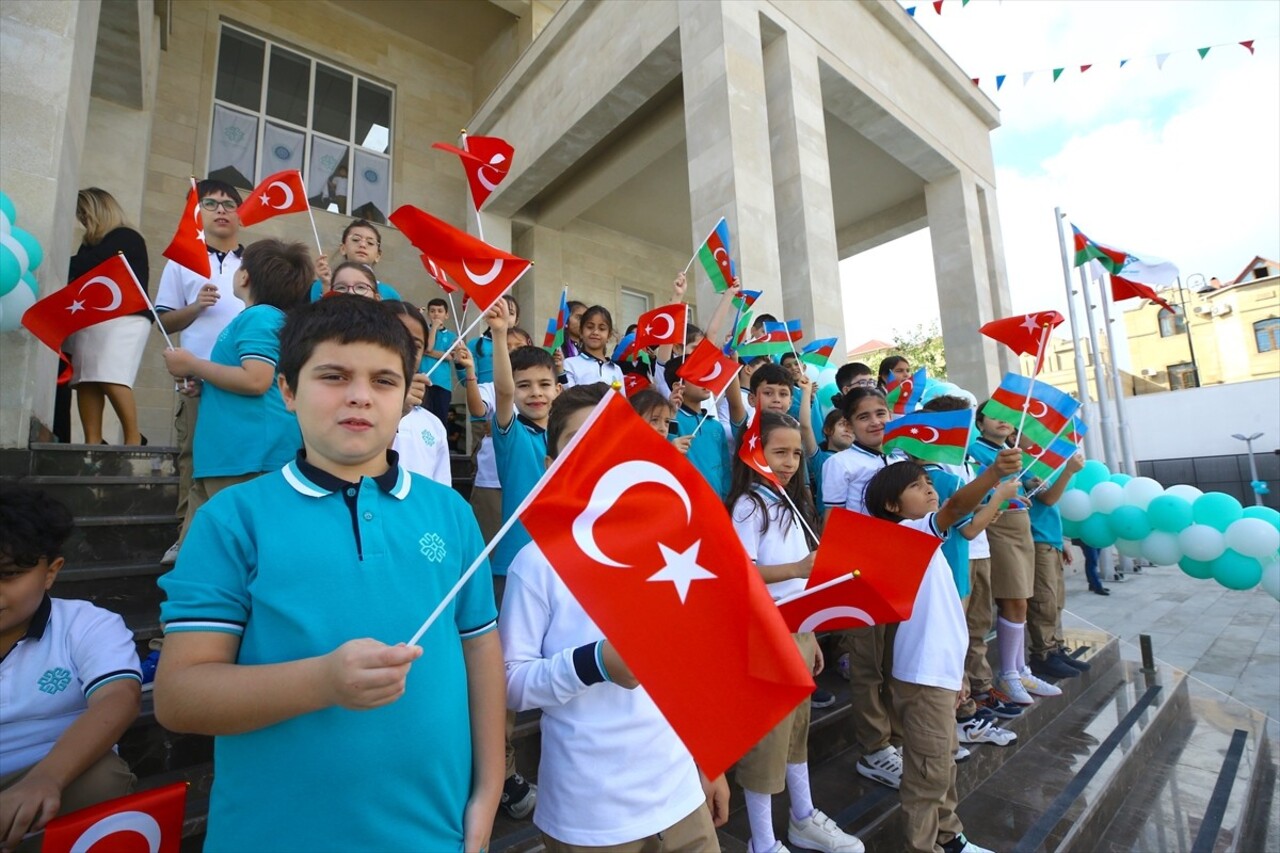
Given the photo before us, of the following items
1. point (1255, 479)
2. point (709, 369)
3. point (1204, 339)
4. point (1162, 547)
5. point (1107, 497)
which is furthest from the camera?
point (1204, 339)

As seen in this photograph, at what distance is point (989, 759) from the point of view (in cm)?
345

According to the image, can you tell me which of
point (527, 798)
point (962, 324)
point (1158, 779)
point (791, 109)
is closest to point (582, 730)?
point (527, 798)

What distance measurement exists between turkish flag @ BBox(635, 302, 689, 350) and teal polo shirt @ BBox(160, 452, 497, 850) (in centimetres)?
342

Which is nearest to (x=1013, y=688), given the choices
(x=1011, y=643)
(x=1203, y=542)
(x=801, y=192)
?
(x=1011, y=643)

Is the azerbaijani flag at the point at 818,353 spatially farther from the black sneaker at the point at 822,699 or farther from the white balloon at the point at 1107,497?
the black sneaker at the point at 822,699

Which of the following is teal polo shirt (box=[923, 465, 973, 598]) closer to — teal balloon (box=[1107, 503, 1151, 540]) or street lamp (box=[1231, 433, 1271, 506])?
teal balloon (box=[1107, 503, 1151, 540])

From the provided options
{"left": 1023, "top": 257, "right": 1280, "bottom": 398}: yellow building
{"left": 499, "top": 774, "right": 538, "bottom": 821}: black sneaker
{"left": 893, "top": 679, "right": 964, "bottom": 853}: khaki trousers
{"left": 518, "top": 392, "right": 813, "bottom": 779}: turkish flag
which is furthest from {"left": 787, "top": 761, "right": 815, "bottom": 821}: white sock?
{"left": 1023, "top": 257, "right": 1280, "bottom": 398}: yellow building

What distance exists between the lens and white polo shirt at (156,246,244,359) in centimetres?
312

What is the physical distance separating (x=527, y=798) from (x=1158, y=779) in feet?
13.1

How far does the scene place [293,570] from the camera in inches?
42.0

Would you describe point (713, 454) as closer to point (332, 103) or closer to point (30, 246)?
point (30, 246)

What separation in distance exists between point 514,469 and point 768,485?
1147 mm

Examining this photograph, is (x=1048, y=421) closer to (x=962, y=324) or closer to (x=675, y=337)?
(x=675, y=337)

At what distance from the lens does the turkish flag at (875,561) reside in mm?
1790
